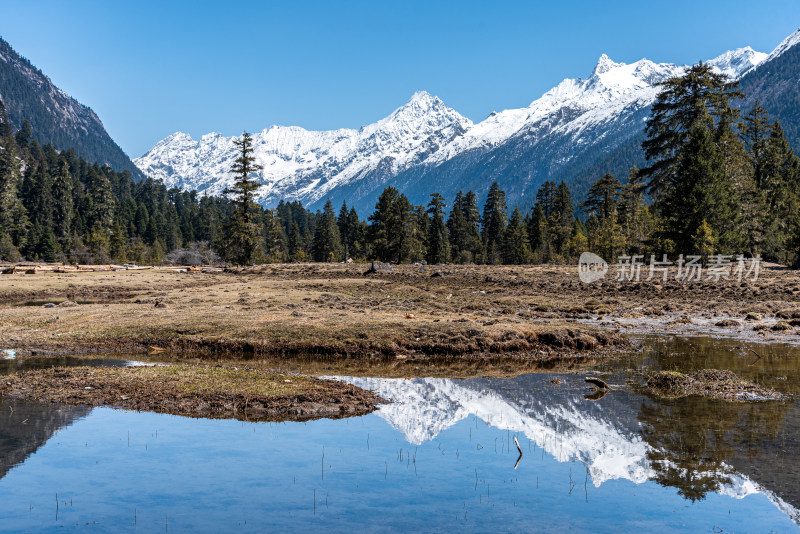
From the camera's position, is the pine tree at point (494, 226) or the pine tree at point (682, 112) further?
the pine tree at point (494, 226)

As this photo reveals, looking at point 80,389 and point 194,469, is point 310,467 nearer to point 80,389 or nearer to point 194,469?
point 194,469

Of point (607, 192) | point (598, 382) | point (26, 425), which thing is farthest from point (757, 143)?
point (26, 425)

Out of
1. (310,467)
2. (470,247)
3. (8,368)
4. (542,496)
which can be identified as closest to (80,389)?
(8,368)

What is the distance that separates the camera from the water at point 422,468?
10000 mm

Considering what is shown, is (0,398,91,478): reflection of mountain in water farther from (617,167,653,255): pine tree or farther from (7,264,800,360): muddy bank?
(617,167,653,255): pine tree

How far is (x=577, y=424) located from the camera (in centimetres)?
1555

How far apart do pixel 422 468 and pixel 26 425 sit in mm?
9663

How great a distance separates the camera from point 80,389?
18.1 m

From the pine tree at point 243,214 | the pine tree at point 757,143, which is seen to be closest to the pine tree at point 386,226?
the pine tree at point 243,214

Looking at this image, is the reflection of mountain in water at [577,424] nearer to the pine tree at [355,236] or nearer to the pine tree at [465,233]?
the pine tree at [465,233]

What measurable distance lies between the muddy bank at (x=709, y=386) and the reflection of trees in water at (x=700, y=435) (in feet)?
2.20

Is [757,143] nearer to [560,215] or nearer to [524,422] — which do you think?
[560,215]

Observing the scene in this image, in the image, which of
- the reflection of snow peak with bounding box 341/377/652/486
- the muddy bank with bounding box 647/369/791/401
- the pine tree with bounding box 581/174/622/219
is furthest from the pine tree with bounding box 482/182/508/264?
the reflection of snow peak with bounding box 341/377/652/486

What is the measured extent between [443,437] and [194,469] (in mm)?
5794
